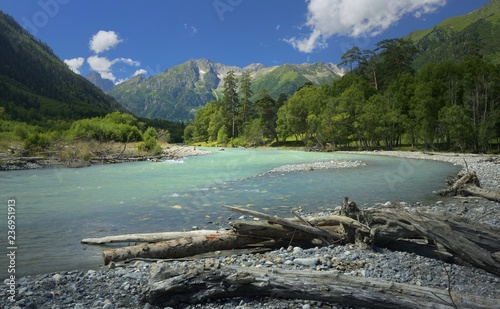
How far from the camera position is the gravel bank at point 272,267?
5473mm

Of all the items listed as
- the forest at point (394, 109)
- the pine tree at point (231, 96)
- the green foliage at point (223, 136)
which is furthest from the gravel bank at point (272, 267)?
the pine tree at point (231, 96)

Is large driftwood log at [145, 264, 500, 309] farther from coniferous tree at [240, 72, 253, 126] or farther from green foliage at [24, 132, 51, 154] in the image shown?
coniferous tree at [240, 72, 253, 126]

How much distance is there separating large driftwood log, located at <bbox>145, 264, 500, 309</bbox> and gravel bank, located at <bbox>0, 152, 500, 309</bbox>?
154 mm

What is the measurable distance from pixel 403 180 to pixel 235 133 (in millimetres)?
101418

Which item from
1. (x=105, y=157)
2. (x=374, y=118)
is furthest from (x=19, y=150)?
(x=374, y=118)

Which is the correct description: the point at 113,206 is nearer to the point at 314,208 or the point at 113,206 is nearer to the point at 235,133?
the point at 314,208

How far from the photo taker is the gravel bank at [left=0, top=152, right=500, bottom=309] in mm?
5473

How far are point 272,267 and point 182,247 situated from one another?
105 inches

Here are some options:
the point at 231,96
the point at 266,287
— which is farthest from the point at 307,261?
the point at 231,96

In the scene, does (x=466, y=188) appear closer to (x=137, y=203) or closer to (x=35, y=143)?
(x=137, y=203)

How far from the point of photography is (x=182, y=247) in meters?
8.06

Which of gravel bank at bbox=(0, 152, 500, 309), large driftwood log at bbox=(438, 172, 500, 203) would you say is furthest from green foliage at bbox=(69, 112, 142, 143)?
gravel bank at bbox=(0, 152, 500, 309)

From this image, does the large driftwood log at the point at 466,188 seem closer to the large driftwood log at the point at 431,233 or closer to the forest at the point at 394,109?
the large driftwood log at the point at 431,233

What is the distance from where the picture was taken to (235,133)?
12269cm
